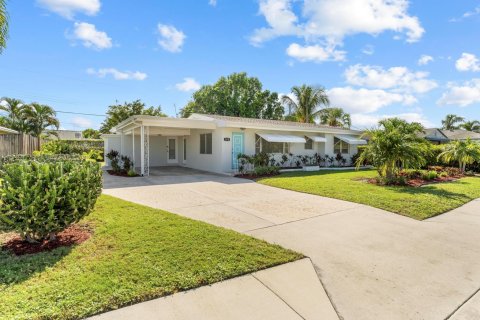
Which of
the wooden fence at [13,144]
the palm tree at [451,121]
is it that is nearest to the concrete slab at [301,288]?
the wooden fence at [13,144]

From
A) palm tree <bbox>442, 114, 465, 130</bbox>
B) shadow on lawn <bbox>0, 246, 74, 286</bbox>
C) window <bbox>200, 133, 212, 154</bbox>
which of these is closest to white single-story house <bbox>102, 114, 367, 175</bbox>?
window <bbox>200, 133, 212, 154</bbox>

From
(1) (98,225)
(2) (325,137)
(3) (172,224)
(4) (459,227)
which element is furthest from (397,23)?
(1) (98,225)

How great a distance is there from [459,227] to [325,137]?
616 inches

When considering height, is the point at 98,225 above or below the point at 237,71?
below

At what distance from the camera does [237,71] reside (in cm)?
3997

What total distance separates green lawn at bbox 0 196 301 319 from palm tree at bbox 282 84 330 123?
3103 cm

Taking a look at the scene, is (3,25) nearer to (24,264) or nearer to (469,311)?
(24,264)

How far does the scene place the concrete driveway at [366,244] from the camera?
3.40 meters

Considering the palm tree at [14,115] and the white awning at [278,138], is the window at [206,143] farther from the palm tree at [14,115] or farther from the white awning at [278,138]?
the palm tree at [14,115]

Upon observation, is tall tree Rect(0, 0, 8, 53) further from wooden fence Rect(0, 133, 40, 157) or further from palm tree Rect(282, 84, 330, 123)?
palm tree Rect(282, 84, 330, 123)

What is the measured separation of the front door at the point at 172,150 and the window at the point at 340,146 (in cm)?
1352

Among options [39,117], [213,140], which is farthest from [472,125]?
[39,117]

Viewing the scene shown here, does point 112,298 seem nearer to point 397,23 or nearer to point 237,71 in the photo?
point 397,23

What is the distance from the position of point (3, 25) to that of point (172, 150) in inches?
625
